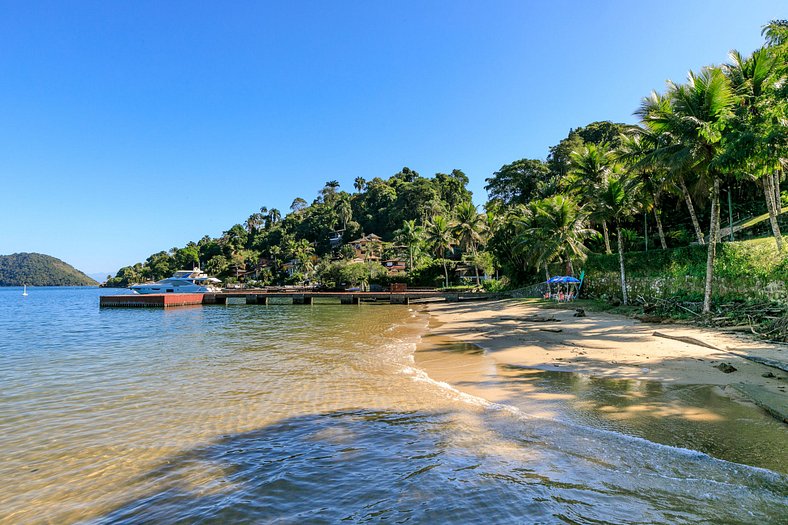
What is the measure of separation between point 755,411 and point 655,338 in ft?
26.6

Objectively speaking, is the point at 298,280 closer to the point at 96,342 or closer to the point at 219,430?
the point at 96,342

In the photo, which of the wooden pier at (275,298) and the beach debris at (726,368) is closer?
the beach debris at (726,368)

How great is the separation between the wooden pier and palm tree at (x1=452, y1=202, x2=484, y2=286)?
35.3ft

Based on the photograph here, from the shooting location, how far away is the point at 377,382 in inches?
412

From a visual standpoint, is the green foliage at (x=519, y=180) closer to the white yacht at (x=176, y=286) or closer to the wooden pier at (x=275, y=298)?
the wooden pier at (x=275, y=298)

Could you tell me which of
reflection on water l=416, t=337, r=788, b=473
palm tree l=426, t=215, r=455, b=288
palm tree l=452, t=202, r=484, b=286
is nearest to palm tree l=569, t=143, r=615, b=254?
reflection on water l=416, t=337, r=788, b=473

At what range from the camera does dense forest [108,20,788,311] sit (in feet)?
53.2

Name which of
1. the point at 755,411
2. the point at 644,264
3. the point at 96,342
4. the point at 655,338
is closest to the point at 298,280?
the point at 96,342

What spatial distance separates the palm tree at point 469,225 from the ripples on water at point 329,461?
4494cm

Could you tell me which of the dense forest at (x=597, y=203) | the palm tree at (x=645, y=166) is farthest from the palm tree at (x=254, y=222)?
the palm tree at (x=645, y=166)

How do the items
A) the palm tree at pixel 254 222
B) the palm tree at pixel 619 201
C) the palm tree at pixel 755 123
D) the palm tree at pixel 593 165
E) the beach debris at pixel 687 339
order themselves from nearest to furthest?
the palm tree at pixel 755 123 → the beach debris at pixel 687 339 → the palm tree at pixel 619 201 → the palm tree at pixel 593 165 → the palm tree at pixel 254 222

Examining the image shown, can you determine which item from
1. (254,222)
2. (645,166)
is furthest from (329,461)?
(254,222)

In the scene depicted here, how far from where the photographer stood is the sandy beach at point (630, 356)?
8.58 meters

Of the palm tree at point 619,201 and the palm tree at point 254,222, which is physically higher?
the palm tree at point 254,222
